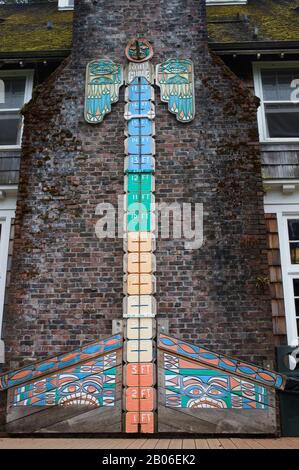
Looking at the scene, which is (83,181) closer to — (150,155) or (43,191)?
(43,191)

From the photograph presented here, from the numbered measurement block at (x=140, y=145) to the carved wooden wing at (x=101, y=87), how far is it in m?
0.71

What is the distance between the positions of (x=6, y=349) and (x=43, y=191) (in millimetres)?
2685

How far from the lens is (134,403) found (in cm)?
718

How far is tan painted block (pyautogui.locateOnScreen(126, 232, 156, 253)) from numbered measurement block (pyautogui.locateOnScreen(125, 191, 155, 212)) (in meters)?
0.44

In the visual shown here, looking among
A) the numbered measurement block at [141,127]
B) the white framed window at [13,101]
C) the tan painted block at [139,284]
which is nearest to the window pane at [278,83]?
the numbered measurement block at [141,127]

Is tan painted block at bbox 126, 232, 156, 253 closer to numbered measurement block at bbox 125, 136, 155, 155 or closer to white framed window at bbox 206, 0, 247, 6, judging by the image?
numbered measurement block at bbox 125, 136, 155, 155

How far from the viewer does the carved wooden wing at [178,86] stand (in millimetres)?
8781

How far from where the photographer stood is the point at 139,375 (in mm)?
7316

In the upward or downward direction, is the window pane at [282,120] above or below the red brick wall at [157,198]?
above

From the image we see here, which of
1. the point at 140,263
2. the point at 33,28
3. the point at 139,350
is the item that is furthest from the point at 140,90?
the point at 33,28

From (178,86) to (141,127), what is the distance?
1066mm

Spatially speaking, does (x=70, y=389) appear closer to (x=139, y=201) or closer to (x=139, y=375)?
(x=139, y=375)

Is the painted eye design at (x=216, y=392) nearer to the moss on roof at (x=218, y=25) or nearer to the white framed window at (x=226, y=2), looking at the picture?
the moss on roof at (x=218, y=25)

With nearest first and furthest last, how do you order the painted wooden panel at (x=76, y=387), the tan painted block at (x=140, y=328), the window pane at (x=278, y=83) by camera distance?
the painted wooden panel at (x=76, y=387), the tan painted block at (x=140, y=328), the window pane at (x=278, y=83)
